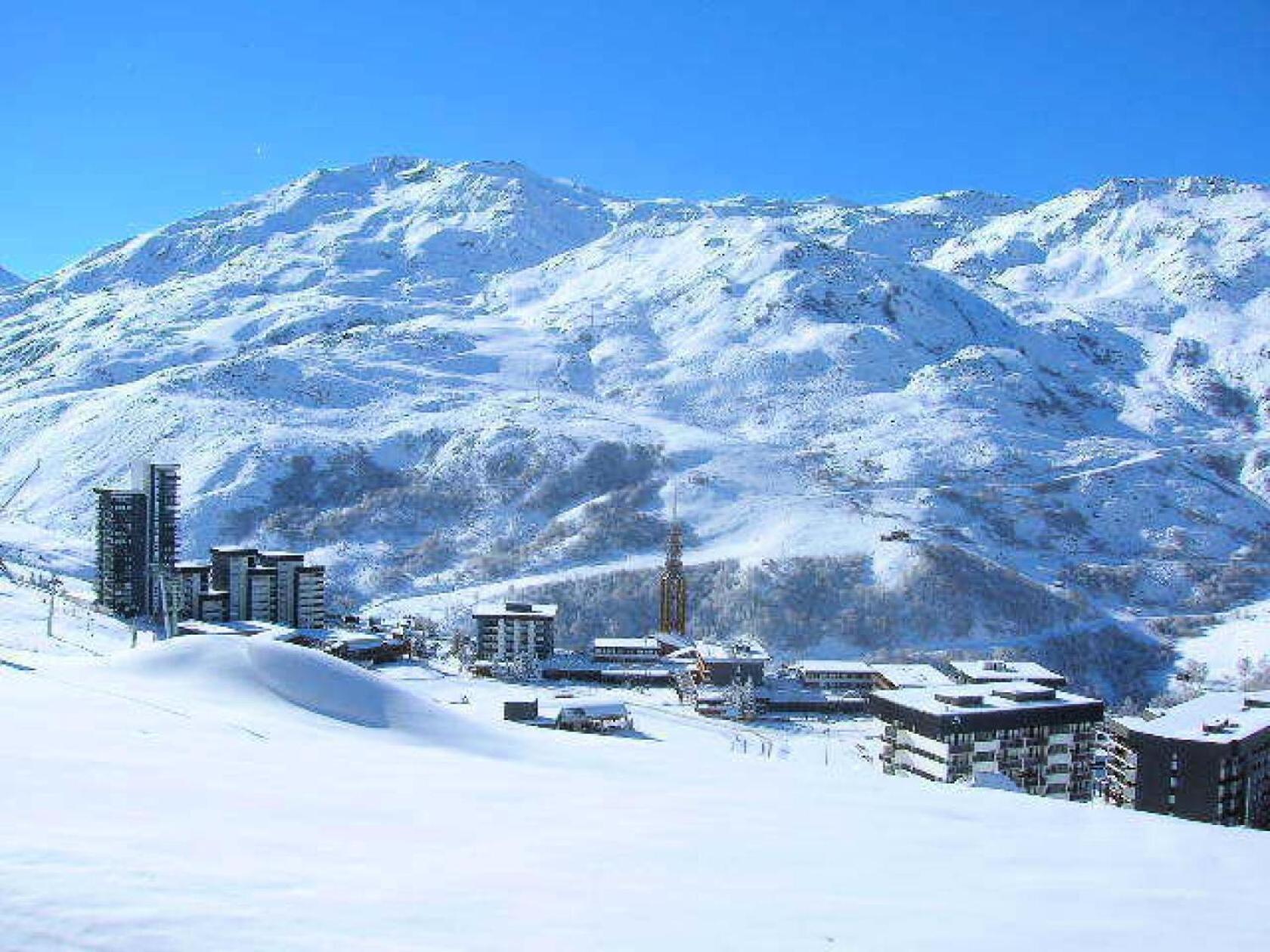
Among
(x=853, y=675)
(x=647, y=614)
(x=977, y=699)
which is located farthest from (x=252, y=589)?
(x=977, y=699)

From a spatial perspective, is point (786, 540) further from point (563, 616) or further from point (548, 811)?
point (548, 811)

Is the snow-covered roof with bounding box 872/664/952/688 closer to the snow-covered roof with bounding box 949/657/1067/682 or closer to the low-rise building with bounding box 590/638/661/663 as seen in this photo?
the snow-covered roof with bounding box 949/657/1067/682

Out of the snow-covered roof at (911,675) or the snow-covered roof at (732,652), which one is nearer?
the snow-covered roof at (911,675)

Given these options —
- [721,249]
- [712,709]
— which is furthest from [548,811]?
[721,249]

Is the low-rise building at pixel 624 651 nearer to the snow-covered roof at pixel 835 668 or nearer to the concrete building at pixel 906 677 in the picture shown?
the snow-covered roof at pixel 835 668

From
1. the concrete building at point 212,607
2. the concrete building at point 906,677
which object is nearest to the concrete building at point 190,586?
the concrete building at point 212,607

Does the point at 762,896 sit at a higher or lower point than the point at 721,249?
lower
